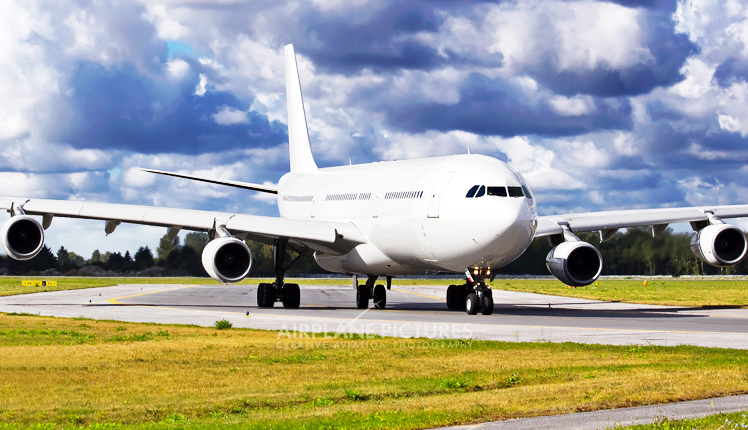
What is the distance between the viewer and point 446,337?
18.9m

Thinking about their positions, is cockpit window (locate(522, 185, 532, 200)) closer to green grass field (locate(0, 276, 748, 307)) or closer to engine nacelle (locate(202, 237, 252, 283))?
engine nacelle (locate(202, 237, 252, 283))

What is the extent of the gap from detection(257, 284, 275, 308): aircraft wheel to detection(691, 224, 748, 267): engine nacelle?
584 inches

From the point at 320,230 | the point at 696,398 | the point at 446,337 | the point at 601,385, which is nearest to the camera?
the point at 696,398

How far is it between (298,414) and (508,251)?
15.2 m

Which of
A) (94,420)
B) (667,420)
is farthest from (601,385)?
(94,420)

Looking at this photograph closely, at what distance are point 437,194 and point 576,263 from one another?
548cm

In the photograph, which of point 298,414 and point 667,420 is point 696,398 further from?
point 298,414

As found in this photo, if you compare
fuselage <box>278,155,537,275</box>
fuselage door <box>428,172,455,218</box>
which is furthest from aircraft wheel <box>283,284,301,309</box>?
fuselage door <box>428,172,455,218</box>

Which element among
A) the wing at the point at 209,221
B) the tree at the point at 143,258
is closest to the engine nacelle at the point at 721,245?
the wing at the point at 209,221

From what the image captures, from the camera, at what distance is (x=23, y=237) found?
29828 millimetres

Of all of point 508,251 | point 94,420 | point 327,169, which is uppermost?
point 327,169

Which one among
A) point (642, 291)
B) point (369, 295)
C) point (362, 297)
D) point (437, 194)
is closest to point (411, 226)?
point (437, 194)

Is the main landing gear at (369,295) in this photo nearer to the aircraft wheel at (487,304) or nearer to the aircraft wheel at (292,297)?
the aircraft wheel at (292,297)

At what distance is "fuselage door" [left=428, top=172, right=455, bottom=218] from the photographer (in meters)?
25.7
